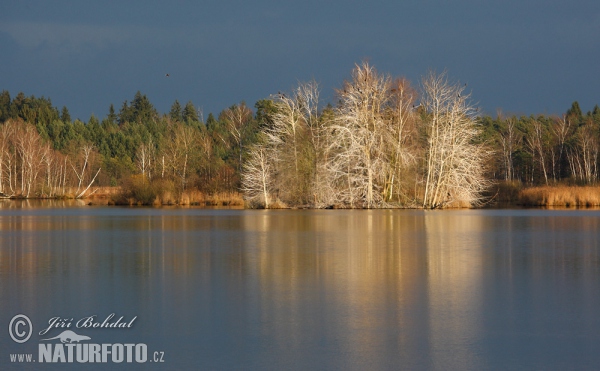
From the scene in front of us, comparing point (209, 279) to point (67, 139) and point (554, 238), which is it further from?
point (67, 139)

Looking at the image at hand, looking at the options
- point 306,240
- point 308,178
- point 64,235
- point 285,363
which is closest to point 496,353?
point 285,363

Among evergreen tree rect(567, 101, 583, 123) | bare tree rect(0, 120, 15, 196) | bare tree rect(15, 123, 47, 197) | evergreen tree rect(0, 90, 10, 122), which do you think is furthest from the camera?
evergreen tree rect(0, 90, 10, 122)

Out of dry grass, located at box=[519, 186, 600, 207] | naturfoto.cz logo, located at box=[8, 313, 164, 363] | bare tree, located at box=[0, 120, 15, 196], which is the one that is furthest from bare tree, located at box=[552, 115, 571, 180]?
naturfoto.cz logo, located at box=[8, 313, 164, 363]

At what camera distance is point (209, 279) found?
41.6 ft

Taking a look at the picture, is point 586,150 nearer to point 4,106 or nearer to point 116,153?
point 116,153

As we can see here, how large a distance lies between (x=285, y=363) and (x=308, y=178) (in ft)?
121

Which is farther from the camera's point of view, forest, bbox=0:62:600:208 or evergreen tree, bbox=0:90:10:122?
evergreen tree, bbox=0:90:10:122

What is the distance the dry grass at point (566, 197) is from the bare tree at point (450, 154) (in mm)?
3825

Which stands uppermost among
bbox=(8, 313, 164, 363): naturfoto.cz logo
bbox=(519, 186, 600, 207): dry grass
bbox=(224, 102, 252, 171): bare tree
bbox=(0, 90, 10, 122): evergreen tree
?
bbox=(0, 90, 10, 122): evergreen tree

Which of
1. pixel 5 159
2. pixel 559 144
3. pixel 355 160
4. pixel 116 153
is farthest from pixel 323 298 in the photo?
pixel 116 153

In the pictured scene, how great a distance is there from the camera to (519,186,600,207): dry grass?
41.8 meters

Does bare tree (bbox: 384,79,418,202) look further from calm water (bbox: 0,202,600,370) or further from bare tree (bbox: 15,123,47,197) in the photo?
bare tree (bbox: 15,123,47,197)

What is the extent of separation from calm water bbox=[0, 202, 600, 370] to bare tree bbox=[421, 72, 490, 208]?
21681 millimetres

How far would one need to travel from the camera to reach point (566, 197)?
139 feet
